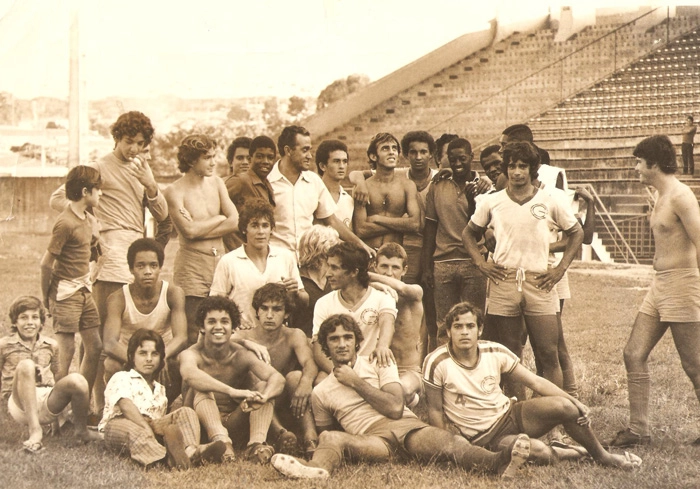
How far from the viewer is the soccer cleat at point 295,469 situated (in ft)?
12.6

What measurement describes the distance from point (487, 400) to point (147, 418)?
1.74m

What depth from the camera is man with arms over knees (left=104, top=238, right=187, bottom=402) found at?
468cm

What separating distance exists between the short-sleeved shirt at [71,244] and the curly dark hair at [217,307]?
913 millimetres

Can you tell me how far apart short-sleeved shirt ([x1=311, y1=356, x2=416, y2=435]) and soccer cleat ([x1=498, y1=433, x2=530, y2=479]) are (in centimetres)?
61

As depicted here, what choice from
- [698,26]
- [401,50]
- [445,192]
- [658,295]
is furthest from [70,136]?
[698,26]

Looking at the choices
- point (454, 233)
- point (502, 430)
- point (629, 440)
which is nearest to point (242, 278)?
point (454, 233)

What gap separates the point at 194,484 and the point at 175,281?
1583 millimetres

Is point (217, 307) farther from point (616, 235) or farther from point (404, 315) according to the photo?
Result: point (616, 235)

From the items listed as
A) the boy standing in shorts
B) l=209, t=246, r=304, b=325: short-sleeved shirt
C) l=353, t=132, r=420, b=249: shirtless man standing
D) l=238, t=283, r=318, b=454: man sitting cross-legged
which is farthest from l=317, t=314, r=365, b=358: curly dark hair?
the boy standing in shorts

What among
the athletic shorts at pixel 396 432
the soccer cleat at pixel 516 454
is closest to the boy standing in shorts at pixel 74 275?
the athletic shorts at pixel 396 432

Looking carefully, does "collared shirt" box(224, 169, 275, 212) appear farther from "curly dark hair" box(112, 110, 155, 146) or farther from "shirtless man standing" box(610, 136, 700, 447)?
"shirtless man standing" box(610, 136, 700, 447)

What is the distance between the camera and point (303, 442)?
4.39m

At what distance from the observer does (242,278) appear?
4770 mm

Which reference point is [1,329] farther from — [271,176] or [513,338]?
[513,338]
